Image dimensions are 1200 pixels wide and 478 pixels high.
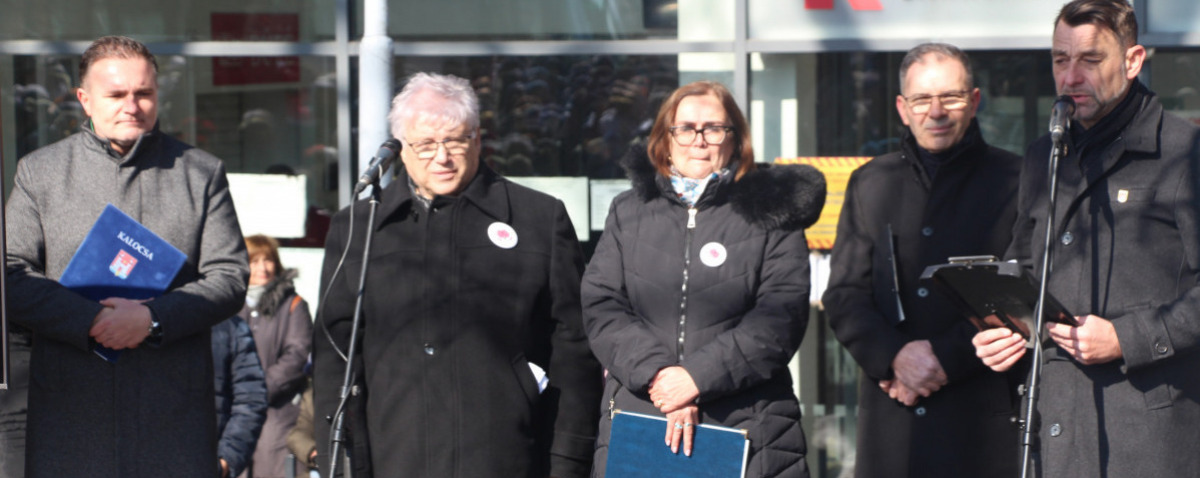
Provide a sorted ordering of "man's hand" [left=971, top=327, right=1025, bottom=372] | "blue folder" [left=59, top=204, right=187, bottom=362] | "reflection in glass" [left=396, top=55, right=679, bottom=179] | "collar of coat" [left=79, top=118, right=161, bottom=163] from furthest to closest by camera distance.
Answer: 1. "reflection in glass" [left=396, top=55, right=679, bottom=179]
2. "collar of coat" [left=79, top=118, right=161, bottom=163]
3. "blue folder" [left=59, top=204, right=187, bottom=362]
4. "man's hand" [left=971, top=327, right=1025, bottom=372]

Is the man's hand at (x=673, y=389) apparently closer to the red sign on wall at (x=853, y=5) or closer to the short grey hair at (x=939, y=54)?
the short grey hair at (x=939, y=54)

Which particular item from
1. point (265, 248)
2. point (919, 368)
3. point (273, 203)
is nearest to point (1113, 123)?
point (919, 368)

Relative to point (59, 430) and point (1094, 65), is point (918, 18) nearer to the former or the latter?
point (1094, 65)

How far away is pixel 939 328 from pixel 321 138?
175 inches

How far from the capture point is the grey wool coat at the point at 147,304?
14.7 ft

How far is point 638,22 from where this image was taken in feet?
25.9

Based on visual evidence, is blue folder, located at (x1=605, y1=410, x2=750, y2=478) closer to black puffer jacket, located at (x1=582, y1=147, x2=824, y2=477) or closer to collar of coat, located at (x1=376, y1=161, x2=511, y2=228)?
black puffer jacket, located at (x1=582, y1=147, x2=824, y2=477)

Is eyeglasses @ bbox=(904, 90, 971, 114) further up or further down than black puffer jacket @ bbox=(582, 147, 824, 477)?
further up

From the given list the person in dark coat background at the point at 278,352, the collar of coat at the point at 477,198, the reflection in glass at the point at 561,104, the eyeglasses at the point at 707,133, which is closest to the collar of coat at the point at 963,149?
the eyeglasses at the point at 707,133

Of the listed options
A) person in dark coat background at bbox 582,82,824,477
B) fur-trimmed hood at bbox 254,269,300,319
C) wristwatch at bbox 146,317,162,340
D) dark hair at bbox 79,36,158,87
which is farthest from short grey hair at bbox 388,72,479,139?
fur-trimmed hood at bbox 254,269,300,319

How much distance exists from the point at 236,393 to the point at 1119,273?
3708 mm

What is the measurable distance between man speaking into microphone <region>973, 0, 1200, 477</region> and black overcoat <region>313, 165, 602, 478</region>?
1.38 metres

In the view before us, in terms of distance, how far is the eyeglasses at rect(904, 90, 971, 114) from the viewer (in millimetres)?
4742

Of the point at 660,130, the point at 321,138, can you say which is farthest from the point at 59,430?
the point at 321,138
